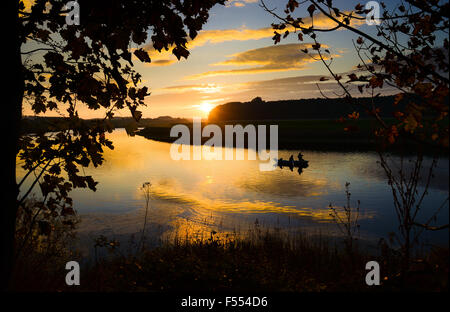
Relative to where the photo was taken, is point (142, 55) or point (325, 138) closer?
point (142, 55)

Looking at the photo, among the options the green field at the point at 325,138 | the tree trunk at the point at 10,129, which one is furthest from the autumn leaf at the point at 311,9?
the green field at the point at 325,138

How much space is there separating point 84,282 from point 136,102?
4.66m

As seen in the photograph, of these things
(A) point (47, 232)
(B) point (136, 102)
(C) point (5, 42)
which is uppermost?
(C) point (5, 42)

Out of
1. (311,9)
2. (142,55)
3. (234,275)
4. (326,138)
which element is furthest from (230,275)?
(326,138)

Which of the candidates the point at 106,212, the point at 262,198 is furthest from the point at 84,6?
the point at 262,198

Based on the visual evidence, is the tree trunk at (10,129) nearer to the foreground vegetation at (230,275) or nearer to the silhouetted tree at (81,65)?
the silhouetted tree at (81,65)

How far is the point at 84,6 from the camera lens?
3750mm

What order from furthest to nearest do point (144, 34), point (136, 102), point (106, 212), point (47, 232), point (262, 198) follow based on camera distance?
point (262, 198), point (106, 212), point (136, 102), point (47, 232), point (144, 34)

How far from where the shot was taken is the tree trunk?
4.20 m

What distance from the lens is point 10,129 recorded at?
4.25 m

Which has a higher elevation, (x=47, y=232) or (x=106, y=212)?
(x=47, y=232)

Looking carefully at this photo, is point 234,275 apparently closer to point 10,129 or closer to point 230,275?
point 230,275

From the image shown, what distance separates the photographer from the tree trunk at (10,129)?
420 centimetres
